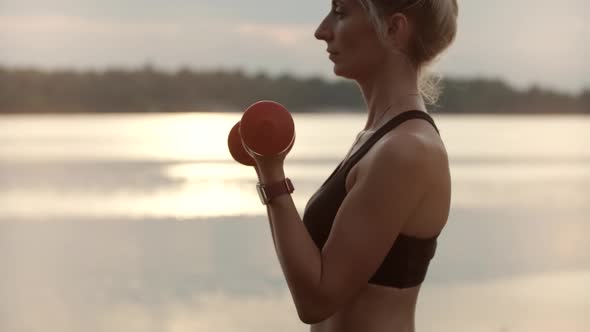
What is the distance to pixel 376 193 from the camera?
1241 millimetres

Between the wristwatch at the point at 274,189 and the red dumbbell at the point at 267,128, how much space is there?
0.13 ft

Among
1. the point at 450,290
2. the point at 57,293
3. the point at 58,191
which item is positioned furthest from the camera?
the point at 58,191

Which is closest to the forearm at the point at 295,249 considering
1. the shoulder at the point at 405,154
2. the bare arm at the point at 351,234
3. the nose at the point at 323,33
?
the bare arm at the point at 351,234

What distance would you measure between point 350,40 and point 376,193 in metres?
0.21

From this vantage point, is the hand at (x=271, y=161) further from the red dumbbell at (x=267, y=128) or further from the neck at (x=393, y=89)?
the neck at (x=393, y=89)

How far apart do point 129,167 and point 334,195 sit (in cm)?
1550

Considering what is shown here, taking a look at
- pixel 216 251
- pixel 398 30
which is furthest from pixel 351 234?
pixel 216 251

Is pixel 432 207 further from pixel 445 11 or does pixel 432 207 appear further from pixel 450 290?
pixel 450 290

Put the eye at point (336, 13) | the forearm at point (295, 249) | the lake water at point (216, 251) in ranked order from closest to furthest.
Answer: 1. the forearm at point (295, 249)
2. the eye at point (336, 13)
3. the lake water at point (216, 251)

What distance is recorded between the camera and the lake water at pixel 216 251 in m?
4.71

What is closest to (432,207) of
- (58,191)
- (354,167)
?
(354,167)

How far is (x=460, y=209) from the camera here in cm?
948

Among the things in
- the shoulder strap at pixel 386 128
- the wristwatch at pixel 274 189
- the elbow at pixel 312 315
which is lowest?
the elbow at pixel 312 315

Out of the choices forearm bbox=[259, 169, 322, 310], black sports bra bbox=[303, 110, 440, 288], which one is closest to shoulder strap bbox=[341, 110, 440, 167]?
black sports bra bbox=[303, 110, 440, 288]
